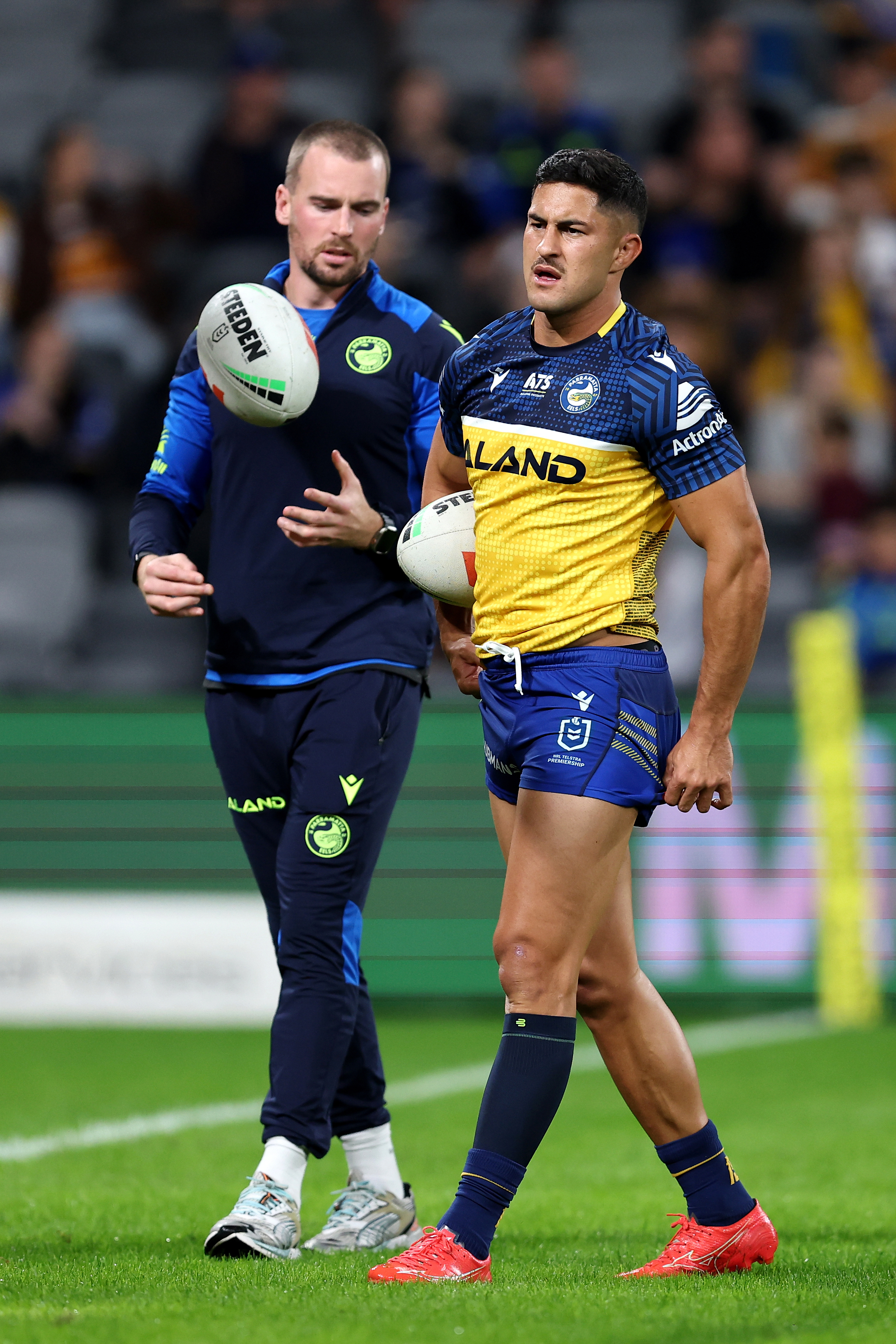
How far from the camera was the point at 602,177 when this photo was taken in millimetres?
3996

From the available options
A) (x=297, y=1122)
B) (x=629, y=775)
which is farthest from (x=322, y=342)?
(x=297, y=1122)

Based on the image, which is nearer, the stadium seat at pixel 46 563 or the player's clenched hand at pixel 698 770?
the player's clenched hand at pixel 698 770

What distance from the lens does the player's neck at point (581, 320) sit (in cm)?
405

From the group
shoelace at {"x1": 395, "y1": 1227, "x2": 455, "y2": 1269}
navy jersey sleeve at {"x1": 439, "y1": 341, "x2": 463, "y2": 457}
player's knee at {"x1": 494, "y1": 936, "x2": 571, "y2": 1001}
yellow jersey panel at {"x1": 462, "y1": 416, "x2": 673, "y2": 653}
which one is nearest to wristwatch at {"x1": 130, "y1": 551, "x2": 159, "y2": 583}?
navy jersey sleeve at {"x1": 439, "y1": 341, "x2": 463, "y2": 457}

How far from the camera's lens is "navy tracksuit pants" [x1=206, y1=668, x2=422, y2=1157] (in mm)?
4461

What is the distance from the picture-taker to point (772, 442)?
42.8 ft

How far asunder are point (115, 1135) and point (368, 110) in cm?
1104

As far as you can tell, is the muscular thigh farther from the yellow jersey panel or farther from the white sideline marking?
the white sideline marking

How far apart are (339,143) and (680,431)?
1418mm

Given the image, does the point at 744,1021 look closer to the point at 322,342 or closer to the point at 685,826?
the point at 685,826

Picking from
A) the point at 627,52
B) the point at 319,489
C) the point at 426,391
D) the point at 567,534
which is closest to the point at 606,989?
the point at 567,534

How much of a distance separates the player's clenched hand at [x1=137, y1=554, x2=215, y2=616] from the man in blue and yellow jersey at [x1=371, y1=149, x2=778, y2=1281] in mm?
748

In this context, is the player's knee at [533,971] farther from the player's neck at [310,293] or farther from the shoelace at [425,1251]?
the player's neck at [310,293]

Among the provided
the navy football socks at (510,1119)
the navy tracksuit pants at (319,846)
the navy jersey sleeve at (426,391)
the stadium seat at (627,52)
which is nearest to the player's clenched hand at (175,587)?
the navy tracksuit pants at (319,846)
